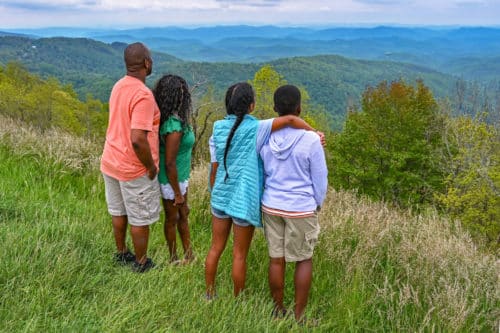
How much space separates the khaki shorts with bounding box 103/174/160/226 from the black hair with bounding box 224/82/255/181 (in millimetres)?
758

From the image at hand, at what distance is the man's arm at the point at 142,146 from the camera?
3014 millimetres

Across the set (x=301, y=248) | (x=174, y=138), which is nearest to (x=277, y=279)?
(x=301, y=248)

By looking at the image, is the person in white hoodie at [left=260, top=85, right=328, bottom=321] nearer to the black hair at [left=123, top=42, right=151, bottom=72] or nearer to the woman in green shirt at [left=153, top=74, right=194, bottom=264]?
the woman in green shirt at [left=153, top=74, right=194, bottom=264]

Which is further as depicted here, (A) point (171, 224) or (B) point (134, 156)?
(A) point (171, 224)

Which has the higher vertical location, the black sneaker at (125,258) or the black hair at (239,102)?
the black hair at (239,102)

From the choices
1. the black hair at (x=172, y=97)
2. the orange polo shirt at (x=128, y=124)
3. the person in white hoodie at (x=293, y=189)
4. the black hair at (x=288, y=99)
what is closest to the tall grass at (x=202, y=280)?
the person in white hoodie at (x=293, y=189)

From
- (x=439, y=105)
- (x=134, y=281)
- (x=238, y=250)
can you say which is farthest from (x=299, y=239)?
(x=439, y=105)

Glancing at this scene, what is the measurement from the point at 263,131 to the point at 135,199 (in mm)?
1154

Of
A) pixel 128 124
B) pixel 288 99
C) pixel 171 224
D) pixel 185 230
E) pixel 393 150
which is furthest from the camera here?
pixel 393 150

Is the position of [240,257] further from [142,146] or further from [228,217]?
[142,146]

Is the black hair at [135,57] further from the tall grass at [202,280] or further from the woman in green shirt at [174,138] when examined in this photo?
the tall grass at [202,280]

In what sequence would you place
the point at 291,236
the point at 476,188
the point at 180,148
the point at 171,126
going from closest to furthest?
the point at 291,236
the point at 171,126
the point at 180,148
the point at 476,188

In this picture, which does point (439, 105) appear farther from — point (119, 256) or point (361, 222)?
point (119, 256)

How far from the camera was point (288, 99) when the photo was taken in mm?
2779
